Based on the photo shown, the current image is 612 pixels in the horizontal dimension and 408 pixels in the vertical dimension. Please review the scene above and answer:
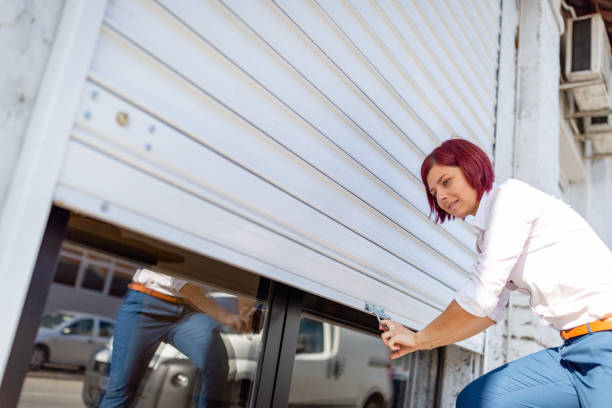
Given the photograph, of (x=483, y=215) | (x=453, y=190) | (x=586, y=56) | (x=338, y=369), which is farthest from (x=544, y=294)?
(x=586, y=56)

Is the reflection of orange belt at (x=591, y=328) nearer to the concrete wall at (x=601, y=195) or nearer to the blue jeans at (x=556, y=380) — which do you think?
the blue jeans at (x=556, y=380)

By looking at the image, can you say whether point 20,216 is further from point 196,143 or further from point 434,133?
point 434,133

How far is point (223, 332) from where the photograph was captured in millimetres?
2072

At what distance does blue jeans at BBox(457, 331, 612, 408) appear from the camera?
1.67m

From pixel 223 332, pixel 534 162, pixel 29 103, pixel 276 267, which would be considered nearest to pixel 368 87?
pixel 276 267

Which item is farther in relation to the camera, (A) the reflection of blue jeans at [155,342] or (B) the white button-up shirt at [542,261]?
(B) the white button-up shirt at [542,261]

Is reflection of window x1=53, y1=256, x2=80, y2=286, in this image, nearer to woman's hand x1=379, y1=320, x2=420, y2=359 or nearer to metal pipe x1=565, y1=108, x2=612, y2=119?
woman's hand x1=379, y1=320, x2=420, y2=359

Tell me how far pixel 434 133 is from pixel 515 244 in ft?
4.08

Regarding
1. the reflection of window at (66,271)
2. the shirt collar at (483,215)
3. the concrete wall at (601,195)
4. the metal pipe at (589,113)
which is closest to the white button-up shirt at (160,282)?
the reflection of window at (66,271)

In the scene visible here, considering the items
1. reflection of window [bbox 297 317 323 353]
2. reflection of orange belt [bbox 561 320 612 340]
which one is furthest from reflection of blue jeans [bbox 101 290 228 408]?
reflection of orange belt [bbox 561 320 612 340]

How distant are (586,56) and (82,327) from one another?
6119 mm

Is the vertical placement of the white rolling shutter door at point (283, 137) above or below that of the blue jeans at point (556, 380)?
above

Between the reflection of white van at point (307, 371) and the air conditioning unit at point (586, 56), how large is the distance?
3.92m

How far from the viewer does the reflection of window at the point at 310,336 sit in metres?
2.68
